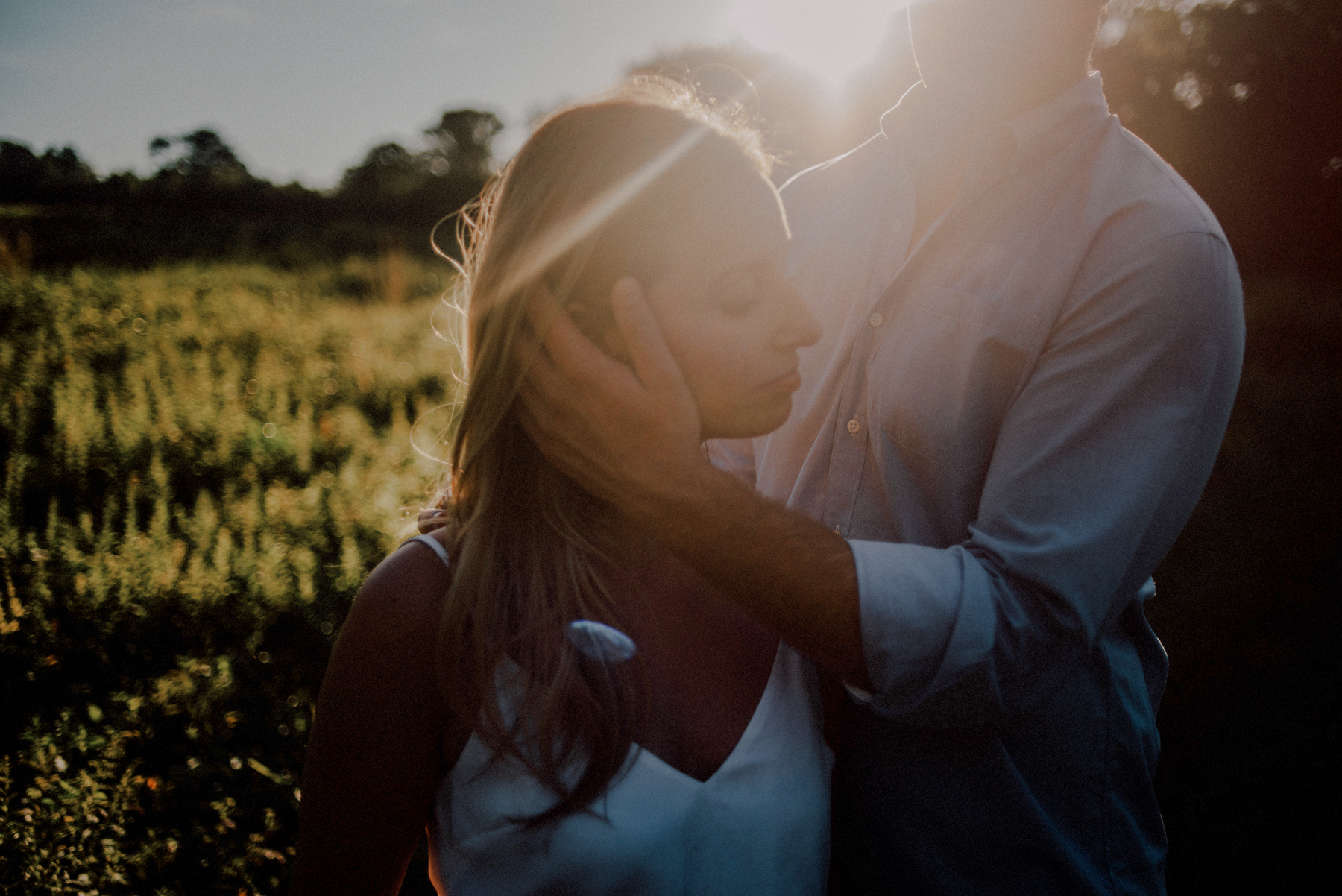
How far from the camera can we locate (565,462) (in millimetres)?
1507

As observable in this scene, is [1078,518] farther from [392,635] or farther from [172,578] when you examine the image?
[172,578]

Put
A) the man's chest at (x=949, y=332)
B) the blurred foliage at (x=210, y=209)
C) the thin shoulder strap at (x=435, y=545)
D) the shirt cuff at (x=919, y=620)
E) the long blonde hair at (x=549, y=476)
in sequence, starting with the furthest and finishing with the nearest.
→ the blurred foliage at (x=210, y=209)
the man's chest at (x=949, y=332)
the thin shoulder strap at (x=435, y=545)
the long blonde hair at (x=549, y=476)
the shirt cuff at (x=919, y=620)

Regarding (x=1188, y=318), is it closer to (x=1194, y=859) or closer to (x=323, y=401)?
(x=1194, y=859)

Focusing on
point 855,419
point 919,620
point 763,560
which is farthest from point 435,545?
point 855,419

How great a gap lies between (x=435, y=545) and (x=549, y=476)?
0.30 metres

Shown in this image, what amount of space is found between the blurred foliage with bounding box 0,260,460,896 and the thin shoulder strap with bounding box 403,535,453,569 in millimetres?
1589

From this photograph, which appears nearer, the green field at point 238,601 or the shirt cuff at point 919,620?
the shirt cuff at point 919,620

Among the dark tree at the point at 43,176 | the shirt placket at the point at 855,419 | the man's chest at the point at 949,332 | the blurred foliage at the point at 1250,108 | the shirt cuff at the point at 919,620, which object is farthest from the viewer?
the blurred foliage at the point at 1250,108

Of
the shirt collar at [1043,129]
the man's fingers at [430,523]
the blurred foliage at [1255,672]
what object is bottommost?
the blurred foliage at [1255,672]

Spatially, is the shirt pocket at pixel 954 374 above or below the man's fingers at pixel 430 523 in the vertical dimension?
above

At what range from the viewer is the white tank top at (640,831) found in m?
1.36

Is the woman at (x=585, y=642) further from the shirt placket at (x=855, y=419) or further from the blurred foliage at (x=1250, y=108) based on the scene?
the blurred foliage at (x=1250, y=108)

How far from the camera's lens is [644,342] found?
139cm

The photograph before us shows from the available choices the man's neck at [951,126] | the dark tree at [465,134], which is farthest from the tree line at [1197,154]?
the dark tree at [465,134]
